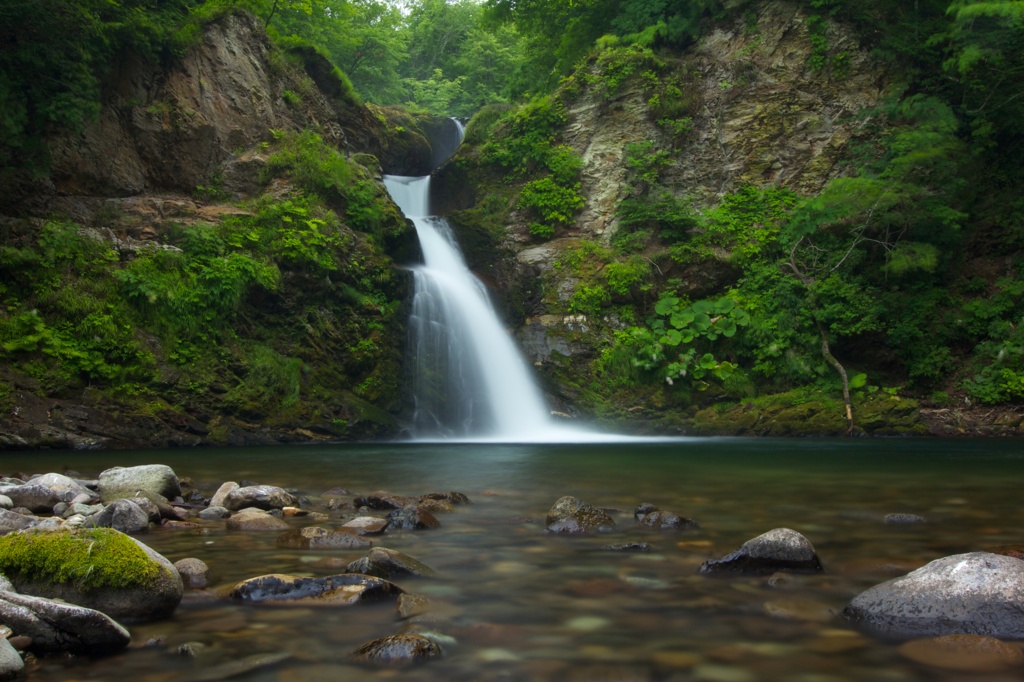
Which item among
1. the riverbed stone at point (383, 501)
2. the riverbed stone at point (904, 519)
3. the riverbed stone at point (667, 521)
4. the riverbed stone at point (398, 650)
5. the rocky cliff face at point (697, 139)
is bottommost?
the riverbed stone at point (398, 650)

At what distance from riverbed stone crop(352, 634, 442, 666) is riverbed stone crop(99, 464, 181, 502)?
12.3ft

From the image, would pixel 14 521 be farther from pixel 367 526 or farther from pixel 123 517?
pixel 367 526

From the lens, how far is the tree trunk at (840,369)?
13.6m

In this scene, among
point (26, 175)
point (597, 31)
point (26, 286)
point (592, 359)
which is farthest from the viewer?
point (597, 31)

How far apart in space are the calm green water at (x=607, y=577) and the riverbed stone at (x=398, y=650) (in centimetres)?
7

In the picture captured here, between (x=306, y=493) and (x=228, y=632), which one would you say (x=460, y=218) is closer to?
(x=306, y=493)

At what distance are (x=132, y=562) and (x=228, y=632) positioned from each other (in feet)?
1.78

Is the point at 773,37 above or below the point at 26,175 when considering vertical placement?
above

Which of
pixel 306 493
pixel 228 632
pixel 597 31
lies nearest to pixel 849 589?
pixel 228 632

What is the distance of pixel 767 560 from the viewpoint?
3.66 m

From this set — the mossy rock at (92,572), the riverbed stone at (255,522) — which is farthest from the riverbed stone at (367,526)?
the mossy rock at (92,572)

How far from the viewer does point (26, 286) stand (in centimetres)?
1144

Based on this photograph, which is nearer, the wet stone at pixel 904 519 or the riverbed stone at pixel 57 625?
Result: the riverbed stone at pixel 57 625

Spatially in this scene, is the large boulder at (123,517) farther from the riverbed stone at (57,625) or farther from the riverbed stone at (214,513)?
the riverbed stone at (57,625)
